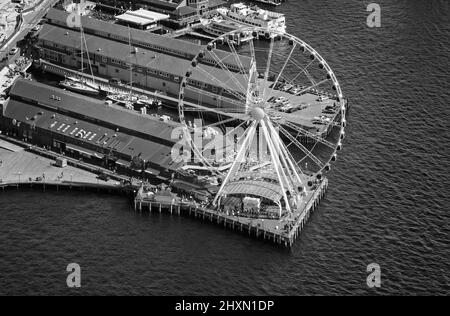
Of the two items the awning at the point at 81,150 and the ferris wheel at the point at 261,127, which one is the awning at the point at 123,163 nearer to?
the awning at the point at 81,150

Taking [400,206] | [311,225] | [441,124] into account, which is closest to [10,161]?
[311,225]

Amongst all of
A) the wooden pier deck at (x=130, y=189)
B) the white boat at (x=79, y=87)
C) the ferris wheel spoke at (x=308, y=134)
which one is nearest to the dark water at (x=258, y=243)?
the wooden pier deck at (x=130, y=189)

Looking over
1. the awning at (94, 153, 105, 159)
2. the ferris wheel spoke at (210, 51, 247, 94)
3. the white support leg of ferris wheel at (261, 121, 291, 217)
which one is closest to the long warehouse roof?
the ferris wheel spoke at (210, 51, 247, 94)

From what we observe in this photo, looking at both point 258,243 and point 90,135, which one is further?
point 90,135

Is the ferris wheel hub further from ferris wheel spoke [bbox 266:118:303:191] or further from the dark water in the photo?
the dark water

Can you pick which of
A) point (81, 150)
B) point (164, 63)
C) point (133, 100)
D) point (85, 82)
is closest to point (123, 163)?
point (81, 150)

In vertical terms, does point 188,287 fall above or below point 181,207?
below

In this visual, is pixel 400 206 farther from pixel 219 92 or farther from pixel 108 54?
pixel 108 54

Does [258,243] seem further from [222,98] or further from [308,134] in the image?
[222,98]
